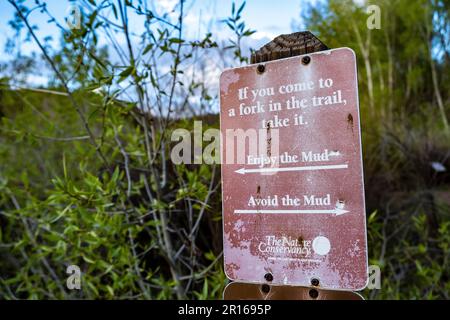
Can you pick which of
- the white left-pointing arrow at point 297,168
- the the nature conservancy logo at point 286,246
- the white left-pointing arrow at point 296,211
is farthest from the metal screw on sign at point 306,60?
the the nature conservancy logo at point 286,246

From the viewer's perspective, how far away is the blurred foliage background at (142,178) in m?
2.37

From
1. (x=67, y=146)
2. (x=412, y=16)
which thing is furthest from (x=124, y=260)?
(x=412, y=16)

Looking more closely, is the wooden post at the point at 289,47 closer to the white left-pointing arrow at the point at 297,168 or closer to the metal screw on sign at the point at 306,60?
the metal screw on sign at the point at 306,60

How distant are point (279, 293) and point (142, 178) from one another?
4.79 feet

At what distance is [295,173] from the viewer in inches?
61.7

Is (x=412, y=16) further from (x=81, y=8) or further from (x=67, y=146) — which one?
(x=81, y=8)

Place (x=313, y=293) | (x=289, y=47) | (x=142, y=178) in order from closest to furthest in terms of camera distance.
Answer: (x=313, y=293) → (x=289, y=47) → (x=142, y=178)

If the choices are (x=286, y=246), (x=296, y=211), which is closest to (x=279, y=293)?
(x=286, y=246)

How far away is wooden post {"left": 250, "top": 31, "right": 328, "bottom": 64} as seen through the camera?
64.7 inches

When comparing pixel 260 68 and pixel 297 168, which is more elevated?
pixel 260 68

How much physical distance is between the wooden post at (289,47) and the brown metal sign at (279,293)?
89 cm

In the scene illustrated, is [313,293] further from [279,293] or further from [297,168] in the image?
[297,168]
